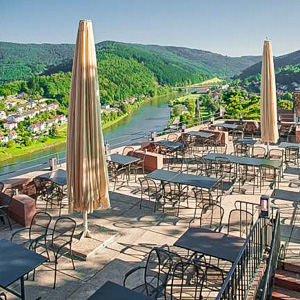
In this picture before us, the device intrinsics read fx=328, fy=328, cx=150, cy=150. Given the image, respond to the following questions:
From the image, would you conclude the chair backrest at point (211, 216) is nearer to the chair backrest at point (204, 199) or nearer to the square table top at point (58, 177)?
the chair backrest at point (204, 199)

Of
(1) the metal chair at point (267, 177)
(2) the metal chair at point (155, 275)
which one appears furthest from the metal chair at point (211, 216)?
(1) the metal chair at point (267, 177)

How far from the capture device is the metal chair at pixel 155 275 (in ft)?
→ 11.8

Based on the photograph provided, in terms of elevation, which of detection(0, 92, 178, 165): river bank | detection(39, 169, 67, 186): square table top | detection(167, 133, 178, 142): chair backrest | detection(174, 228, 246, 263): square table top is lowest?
detection(0, 92, 178, 165): river bank

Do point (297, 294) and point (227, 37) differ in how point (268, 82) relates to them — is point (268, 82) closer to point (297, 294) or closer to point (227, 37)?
point (297, 294)

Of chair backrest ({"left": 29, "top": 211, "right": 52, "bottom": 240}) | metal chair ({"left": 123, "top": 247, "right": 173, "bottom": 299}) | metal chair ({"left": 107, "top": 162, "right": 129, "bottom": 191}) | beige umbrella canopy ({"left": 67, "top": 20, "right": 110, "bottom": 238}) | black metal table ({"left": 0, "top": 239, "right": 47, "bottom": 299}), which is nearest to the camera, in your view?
black metal table ({"left": 0, "top": 239, "right": 47, "bottom": 299})

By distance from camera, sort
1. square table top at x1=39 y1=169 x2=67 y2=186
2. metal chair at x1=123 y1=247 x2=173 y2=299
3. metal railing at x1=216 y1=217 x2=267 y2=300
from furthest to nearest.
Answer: square table top at x1=39 y1=169 x2=67 y2=186 < metal chair at x1=123 y1=247 x2=173 y2=299 < metal railing at x1=216 y1=217 x2=267 y2=300

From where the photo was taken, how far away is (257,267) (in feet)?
13.5

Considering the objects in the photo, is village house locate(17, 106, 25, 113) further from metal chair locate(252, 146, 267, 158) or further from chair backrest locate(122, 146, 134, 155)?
metal chair locate(252, 146, 267, 158)

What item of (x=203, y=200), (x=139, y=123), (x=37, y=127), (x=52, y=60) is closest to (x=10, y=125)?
(x=37, y=127)

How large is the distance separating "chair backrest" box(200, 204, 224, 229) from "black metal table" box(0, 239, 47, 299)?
8.73 feet

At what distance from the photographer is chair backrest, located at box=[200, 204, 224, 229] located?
5.23 meters

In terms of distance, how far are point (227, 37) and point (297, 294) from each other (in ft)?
255

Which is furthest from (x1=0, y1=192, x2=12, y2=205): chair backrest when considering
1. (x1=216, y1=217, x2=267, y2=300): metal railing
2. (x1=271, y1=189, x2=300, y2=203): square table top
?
(x1=271, y1=189, x2=300, y2=203): square table top

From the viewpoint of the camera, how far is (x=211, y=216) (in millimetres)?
5293
